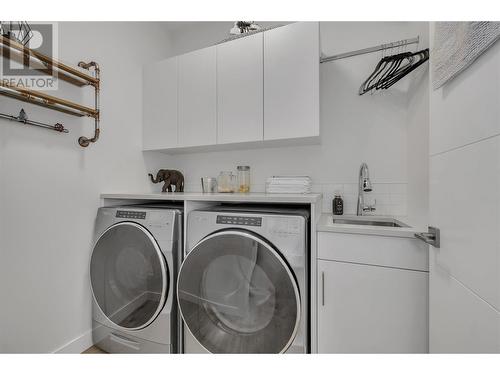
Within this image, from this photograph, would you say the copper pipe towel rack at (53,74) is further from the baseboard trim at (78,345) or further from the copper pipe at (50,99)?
the baseboard trim at (78,345)

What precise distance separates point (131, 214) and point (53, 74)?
0.91 metres

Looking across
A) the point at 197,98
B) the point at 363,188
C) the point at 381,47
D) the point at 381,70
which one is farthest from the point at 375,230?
the point at 197,98

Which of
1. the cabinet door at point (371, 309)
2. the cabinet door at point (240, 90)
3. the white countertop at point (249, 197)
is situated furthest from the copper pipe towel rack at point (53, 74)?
the cabinet door at point (371, 309)

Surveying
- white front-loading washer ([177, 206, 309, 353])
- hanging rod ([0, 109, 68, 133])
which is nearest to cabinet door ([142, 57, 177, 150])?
hanging rod ([0, 109, 68, 133])

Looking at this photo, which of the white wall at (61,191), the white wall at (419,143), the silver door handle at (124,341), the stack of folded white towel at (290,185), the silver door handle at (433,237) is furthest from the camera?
the stack of folded white towel at (290,185)

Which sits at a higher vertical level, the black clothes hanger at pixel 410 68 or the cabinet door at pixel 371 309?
the black clothes hanger at pixel 410 68

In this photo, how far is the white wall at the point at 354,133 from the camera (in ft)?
5.64

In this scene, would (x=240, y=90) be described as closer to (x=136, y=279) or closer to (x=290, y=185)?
(x=290, y=185)

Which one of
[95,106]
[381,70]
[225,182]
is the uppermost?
[381,70]

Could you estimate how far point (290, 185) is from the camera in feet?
5.44

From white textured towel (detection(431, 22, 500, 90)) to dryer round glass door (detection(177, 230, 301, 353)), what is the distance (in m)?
0.95

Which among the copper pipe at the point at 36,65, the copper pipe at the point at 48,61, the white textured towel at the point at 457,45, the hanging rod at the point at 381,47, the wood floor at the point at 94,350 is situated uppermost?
the hanging rod at the point at 381,47
